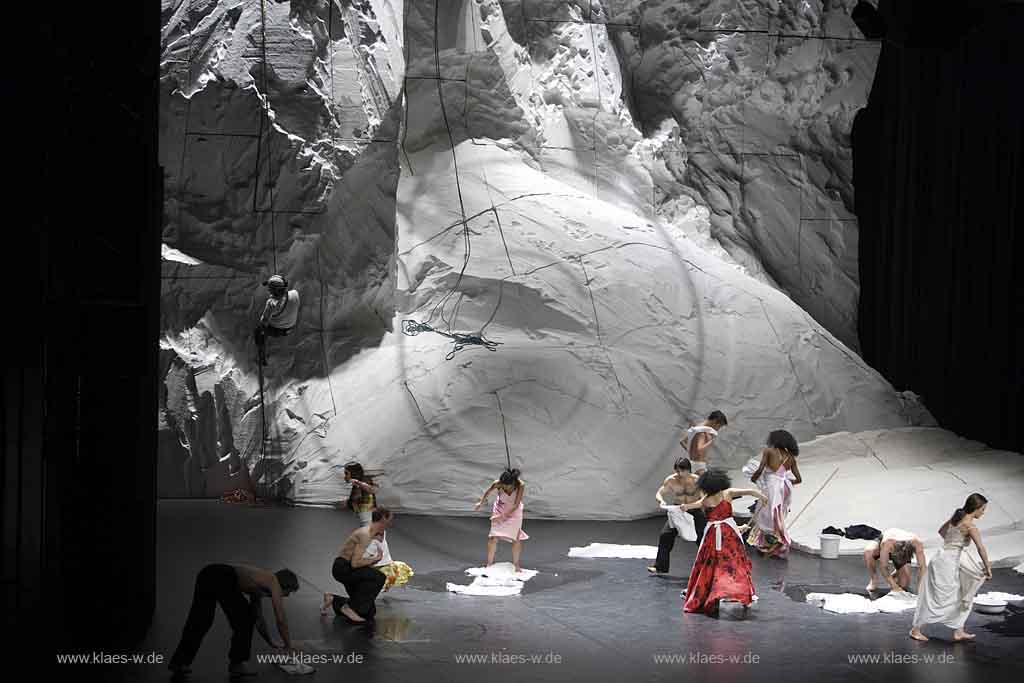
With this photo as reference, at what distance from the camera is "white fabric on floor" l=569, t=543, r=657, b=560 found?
8477 millimetres

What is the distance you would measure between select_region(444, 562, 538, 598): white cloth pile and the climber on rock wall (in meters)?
3.66

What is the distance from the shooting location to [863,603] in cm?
697

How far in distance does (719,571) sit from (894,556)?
1.22m

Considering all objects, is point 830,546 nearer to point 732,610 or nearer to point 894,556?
point 894,556

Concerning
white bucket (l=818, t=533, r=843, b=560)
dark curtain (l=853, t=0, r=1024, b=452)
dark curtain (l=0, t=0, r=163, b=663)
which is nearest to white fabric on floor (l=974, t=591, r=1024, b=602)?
white bucket (l=818, t=533, r=843, b=560)

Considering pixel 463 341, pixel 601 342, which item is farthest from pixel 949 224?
pixel 463 341

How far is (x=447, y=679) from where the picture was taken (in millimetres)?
5336

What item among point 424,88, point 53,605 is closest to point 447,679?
point 53,605

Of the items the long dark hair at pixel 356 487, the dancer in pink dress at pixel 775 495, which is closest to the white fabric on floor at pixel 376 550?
the long dark hair at pixel 356 487

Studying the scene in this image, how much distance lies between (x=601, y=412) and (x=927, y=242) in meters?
4.52

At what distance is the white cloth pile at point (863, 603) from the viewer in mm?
6875

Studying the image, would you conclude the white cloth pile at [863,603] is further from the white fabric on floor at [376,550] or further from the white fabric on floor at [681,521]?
the white fabric on floor at [376,550]

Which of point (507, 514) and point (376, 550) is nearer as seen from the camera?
point (376, 550)

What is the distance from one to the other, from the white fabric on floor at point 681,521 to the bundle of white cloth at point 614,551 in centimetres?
48
